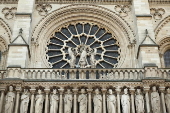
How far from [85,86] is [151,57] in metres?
3.06

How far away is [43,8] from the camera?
16.2 m

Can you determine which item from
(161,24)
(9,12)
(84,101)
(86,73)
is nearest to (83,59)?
(86,73)

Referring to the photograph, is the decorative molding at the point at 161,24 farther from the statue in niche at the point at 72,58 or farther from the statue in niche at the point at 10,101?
the statue in niche at the point at 10,101

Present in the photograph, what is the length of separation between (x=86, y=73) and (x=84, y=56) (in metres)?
0.76

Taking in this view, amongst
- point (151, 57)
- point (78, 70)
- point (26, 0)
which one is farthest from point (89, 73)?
point (26, 0)

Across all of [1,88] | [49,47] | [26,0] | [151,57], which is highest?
[26,0]

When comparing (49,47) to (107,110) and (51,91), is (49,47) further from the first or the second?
(107,110)

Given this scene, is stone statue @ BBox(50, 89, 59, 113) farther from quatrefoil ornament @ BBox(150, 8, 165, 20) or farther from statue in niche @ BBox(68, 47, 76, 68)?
quatrefoil ornament @ BBox(150, 8, 165, 20)

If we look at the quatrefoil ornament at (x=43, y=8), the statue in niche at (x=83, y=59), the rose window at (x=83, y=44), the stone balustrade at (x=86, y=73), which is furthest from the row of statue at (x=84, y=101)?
the quatrefoil ornament at (x=43, y=8)

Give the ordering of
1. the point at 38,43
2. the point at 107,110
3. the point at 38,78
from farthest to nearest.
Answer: the point at 38,43
the point at 38,78
the point at 107,110

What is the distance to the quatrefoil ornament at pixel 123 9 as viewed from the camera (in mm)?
16203

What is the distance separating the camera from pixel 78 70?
13.3 metres

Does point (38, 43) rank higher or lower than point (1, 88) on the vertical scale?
higher

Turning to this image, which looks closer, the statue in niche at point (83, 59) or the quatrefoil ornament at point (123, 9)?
the statue in niche at point (83, 59)
